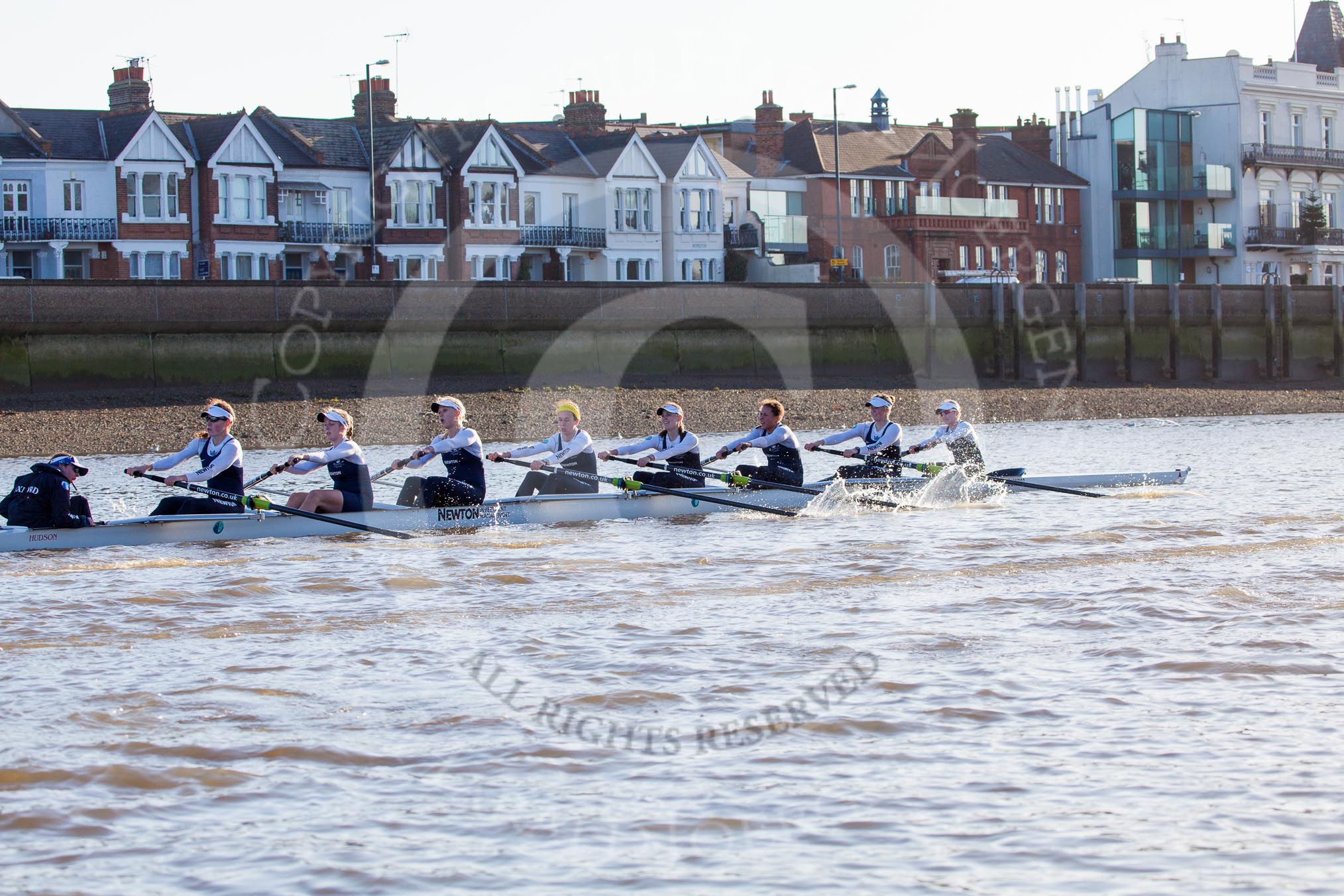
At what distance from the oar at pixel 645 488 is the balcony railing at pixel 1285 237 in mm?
58046

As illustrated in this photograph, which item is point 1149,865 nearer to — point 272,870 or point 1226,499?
point 272,870

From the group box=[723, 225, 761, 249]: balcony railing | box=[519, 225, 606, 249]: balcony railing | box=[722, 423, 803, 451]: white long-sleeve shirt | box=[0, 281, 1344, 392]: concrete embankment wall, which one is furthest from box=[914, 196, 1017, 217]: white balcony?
box=[722, 423, 803, 451]: white long-sleeve shirt

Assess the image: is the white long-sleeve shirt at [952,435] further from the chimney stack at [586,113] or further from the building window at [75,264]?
the chimney stack at [586,113]

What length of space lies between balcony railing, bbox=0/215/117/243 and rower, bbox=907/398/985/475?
36.1 meters

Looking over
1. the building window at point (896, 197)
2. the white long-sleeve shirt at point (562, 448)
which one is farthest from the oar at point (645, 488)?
the building window at point (896, 197)

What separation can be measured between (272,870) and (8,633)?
604cm

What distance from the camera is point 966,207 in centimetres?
6462

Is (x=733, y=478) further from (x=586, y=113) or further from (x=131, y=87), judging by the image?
(x=586, y=113)

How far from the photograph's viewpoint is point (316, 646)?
11680mm

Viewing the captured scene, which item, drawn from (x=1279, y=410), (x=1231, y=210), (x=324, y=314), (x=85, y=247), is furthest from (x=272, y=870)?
(x=1231, y=210)

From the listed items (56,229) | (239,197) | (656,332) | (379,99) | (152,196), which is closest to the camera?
(656,332)

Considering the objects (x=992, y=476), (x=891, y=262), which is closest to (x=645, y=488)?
(x=992, y=476)

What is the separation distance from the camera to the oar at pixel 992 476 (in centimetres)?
1955

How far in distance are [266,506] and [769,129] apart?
52.6 m
